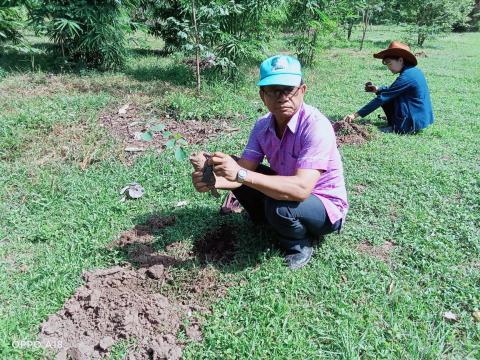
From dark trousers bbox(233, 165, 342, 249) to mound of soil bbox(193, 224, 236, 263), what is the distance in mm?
366

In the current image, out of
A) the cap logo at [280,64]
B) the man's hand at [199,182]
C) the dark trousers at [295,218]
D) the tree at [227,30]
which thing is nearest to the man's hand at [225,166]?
the man's hand at [199,182]

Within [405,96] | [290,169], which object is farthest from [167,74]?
[290,169]

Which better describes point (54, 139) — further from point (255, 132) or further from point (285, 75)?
point (285, 75)

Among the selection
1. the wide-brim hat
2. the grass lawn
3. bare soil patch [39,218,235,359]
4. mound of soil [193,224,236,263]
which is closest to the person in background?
the wide-brim hat

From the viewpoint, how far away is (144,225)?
3.00 m

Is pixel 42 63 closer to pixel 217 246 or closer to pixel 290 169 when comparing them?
Result: pixel 217 246

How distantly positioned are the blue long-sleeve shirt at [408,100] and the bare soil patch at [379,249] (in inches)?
105

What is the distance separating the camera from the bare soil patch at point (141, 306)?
6.44ft

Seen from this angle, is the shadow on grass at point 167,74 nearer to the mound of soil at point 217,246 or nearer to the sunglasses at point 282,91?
the mound of soil at point 217,246

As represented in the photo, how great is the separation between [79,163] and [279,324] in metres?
2.79

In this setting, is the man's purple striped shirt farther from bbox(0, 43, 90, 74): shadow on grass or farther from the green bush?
bbox(0, 43, 90, 74): shadow on grass

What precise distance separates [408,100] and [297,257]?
11.1ft

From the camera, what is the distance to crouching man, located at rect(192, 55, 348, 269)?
2.13 m

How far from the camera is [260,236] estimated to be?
111 inches
